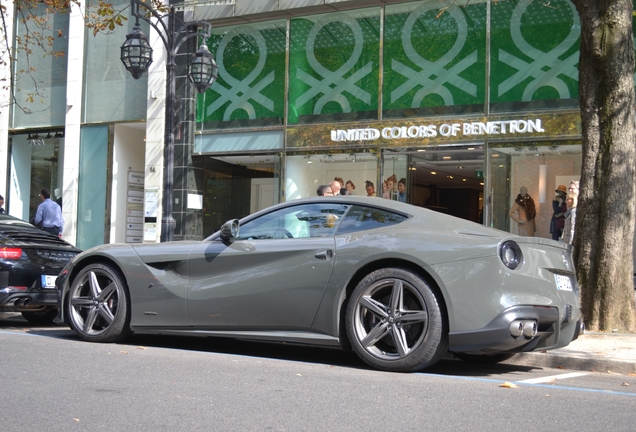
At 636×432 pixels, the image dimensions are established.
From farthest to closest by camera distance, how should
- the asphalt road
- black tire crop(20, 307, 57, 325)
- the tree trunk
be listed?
black tire crop(20, 307, 57, 325)
the tree trunk
the asphalt road

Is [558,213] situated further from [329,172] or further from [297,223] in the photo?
[297,223]

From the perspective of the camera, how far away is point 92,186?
2145 cm

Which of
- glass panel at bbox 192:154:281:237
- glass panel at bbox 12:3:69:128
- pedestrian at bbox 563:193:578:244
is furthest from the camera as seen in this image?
glass panel at bbox 12:3:69:128

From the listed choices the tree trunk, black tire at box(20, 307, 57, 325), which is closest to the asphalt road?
the tree trunk

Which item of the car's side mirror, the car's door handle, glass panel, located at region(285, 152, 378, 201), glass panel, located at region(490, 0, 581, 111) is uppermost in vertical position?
glass panel, located at region(490, 0, 581, 111)

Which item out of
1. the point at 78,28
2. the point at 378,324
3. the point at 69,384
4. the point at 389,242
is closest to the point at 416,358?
the point at 378,324

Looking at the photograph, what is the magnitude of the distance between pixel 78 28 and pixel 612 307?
56.9 ft

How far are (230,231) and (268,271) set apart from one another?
54cm

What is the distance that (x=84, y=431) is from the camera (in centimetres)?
400

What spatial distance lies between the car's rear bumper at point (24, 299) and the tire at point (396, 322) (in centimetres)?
432

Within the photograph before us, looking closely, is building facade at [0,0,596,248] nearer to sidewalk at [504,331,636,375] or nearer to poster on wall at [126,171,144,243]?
poster on wall at [126,171,144,243]

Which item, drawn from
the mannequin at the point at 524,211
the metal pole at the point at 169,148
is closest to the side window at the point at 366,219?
the metal pole at the point at 169,148

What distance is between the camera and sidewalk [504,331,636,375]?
21.8 ft

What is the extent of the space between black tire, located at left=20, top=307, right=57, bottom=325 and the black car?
1.13 ft
